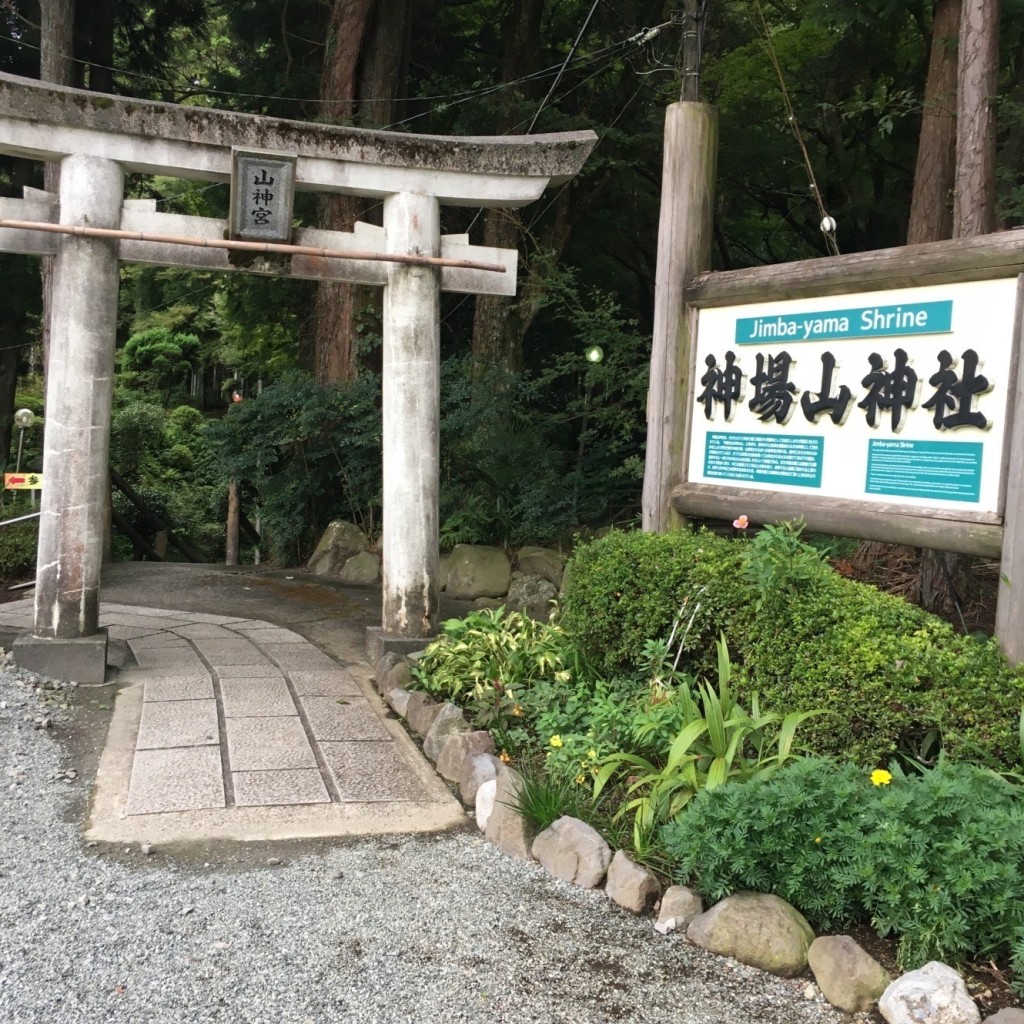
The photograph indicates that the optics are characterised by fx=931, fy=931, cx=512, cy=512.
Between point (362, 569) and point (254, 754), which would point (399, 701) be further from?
point (362, 569)

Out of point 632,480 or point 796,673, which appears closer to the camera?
point 796,673

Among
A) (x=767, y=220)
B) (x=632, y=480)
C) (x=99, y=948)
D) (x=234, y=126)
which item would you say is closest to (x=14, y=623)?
(x=234, y=126)

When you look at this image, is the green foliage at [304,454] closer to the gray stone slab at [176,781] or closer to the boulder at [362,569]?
the boulder at [362,569]

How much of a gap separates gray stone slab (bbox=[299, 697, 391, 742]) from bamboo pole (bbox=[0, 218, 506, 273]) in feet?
9.12

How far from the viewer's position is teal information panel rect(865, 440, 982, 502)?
3.65 metres

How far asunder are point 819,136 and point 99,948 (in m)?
12.7

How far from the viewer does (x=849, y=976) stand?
106 inches

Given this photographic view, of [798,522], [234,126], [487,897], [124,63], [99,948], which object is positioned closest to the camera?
[99,948]

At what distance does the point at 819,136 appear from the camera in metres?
12.5

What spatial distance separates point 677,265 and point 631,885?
126 inches

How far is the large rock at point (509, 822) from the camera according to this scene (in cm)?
368

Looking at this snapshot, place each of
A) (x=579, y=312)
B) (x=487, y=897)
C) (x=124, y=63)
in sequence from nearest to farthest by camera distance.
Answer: (x=487, y=897) < (x=579, y=312) < (x=124, y=63)

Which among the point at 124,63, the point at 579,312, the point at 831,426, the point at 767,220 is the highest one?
the point at 124,63

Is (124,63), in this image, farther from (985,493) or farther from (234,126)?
(985,493)
